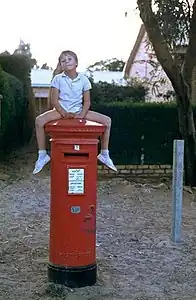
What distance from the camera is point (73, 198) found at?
5375 mm

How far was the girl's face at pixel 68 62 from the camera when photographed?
5.53 meters

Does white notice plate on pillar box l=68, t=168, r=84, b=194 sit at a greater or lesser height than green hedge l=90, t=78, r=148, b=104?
lesser

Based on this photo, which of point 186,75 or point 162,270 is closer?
point 162,270

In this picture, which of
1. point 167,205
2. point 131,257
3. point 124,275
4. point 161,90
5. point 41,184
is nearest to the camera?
point 124,275

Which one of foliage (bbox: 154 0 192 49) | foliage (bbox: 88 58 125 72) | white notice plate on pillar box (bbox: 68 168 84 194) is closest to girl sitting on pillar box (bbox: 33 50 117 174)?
white notice plate on pillar box (bbox: 68 168 84 194)

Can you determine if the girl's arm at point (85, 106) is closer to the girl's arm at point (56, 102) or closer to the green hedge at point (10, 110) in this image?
the girl's arm at point (56, 102)

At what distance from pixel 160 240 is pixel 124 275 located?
1.62 metres

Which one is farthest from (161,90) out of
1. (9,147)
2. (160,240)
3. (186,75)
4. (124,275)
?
(124,275)

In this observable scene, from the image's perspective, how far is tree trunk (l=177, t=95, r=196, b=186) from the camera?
1145 centimetres

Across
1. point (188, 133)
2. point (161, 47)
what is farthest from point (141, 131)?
point (161, 47)

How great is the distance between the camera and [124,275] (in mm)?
6000

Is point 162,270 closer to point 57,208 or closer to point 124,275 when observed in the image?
point 124,275

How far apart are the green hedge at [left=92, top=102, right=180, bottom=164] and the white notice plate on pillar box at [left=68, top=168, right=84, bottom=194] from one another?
7.67 metres

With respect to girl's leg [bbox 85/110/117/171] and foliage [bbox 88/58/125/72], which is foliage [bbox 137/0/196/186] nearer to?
girl's leg [bbox 85/110/117/171]
